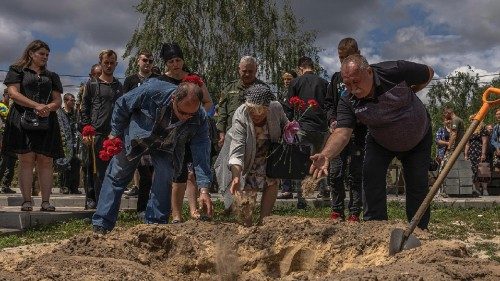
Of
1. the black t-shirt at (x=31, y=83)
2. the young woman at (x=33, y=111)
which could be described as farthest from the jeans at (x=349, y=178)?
the black t-shirt at (x=31, y=83)

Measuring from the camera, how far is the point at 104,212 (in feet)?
19.8

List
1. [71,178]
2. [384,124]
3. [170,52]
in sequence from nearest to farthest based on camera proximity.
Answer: [384,124]
[170,52]
[71,178]

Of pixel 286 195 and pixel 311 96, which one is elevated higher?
pixel 311 96

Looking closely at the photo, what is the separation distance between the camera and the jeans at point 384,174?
5.65m

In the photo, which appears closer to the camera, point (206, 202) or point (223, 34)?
point (206, 202)

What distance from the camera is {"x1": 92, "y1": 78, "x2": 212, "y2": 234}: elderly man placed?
5906mm

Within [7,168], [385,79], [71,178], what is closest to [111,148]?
[385,79]

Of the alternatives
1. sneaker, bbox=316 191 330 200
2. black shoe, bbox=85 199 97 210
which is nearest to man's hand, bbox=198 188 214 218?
black shoe, bbox=85 199 97 210

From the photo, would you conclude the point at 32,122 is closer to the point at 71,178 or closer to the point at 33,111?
the point at 33,111

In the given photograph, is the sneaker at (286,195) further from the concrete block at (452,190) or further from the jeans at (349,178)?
the concrete block at (452,190)

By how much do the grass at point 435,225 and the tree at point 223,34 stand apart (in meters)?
11.8

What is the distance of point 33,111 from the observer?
25.1 feet

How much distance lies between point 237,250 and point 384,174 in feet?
4.29

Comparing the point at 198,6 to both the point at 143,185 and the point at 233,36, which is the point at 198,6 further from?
the point at 143,185
